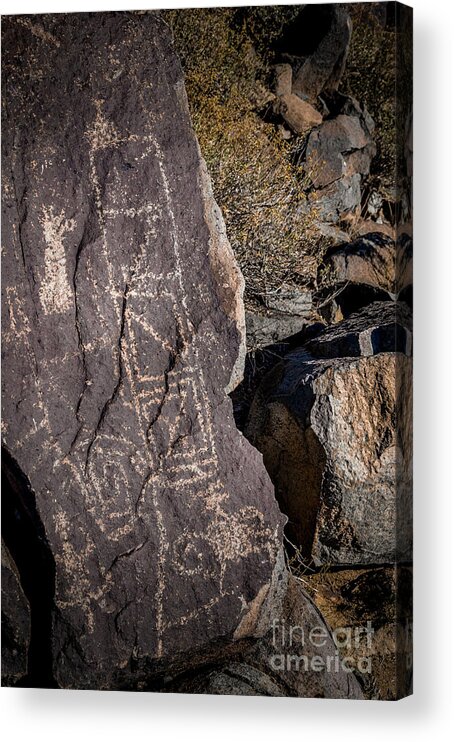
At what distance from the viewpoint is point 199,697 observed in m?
4.68

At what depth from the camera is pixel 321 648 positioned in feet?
15.0

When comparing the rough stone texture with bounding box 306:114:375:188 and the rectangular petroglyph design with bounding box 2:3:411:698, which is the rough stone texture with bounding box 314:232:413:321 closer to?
the rectangular petroglyph design with bounding box 2:3:411:698

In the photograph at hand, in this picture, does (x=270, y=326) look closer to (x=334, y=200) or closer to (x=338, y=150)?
(x=334, y=200)

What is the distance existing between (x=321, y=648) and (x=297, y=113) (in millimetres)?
2136

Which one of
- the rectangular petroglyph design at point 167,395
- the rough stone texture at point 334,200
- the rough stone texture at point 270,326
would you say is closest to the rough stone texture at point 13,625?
the rectangular petroglyph design at point 167,395

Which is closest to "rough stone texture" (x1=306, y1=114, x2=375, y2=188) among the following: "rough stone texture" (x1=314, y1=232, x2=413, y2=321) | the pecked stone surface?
"rough stone texture" (x1=314, y1=232, x2=413, y2=321)

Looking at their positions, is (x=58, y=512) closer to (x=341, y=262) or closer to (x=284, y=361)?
(x=284, y=361)

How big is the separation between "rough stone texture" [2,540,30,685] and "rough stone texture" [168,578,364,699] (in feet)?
2.17

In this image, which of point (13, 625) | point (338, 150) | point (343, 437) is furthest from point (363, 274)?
point (13, 625)

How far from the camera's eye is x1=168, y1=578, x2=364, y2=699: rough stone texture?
4562mm

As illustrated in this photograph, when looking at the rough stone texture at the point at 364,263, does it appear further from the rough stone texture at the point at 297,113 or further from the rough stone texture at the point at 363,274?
the rough stone texture at the point at 297,113

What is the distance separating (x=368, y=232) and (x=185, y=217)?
735 millimetres

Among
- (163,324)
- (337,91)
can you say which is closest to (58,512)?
(163,324)

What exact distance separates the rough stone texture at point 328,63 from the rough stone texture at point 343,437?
0.92 meters
